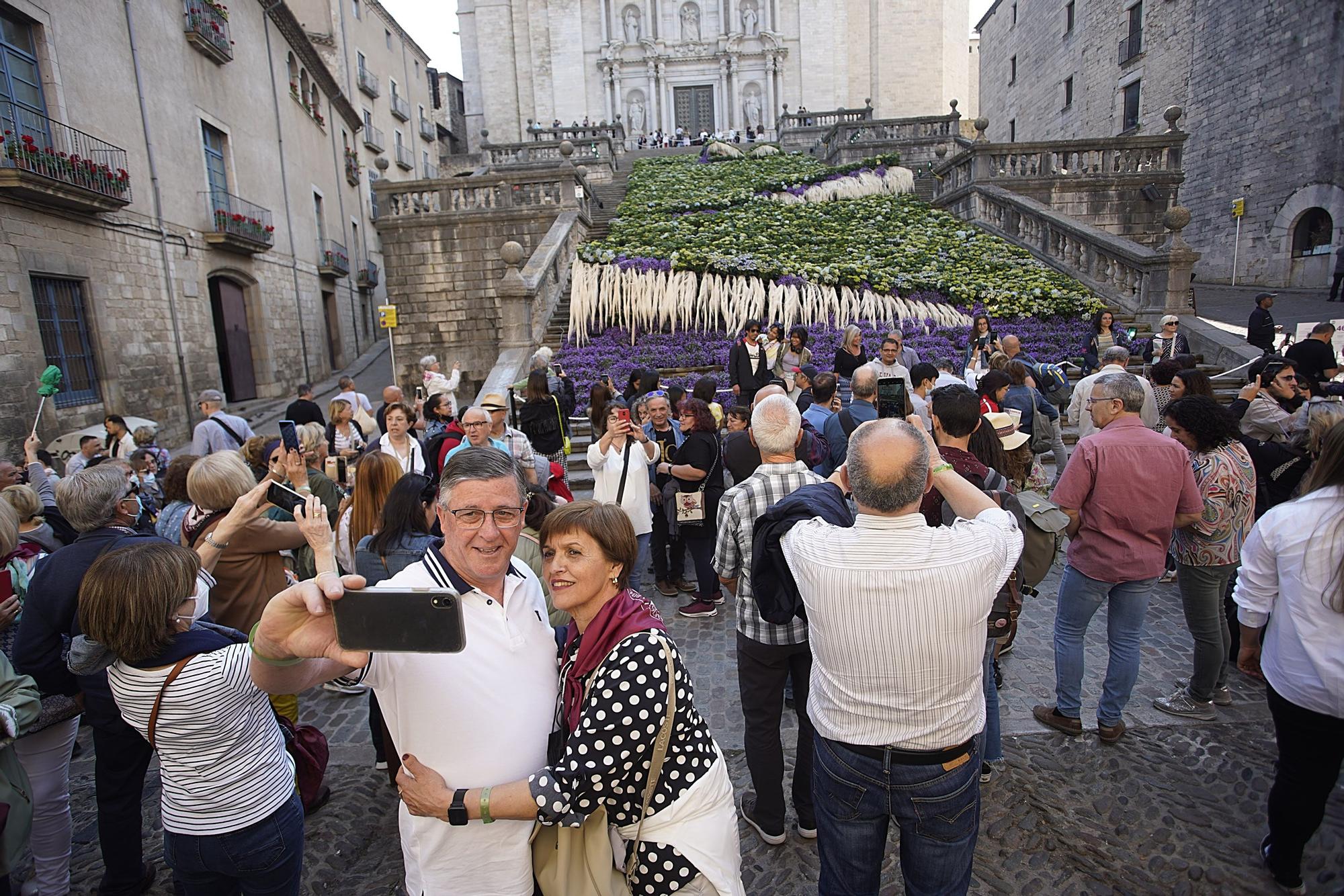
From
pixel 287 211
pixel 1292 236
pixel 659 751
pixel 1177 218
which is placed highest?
pixel 287 211

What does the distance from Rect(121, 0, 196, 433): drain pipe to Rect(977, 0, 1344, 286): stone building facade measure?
2083 centimetres

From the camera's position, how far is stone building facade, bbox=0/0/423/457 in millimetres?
10289

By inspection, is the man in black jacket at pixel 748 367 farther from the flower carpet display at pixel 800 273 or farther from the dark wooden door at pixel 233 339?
the dark wooden door at pixel 233 339

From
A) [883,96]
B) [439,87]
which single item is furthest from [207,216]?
[883,96]

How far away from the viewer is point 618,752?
1.61m

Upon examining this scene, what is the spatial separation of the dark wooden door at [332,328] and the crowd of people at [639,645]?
19.8m

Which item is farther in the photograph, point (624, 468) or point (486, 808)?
point (624, 468)

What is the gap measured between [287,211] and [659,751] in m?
22.0

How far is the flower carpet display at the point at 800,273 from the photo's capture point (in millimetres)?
11828

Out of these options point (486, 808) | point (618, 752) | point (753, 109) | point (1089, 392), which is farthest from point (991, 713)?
point (753, 109)

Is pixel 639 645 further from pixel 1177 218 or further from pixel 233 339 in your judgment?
pixel 233 339

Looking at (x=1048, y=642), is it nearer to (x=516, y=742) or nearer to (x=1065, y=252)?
(x=516, y=742)

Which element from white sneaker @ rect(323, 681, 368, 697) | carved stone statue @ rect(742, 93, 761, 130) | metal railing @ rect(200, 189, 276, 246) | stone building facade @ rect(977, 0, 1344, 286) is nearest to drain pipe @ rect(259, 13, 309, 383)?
metal railing @ rect(200, 189, 276, 246)

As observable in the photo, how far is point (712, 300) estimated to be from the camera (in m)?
11.9
